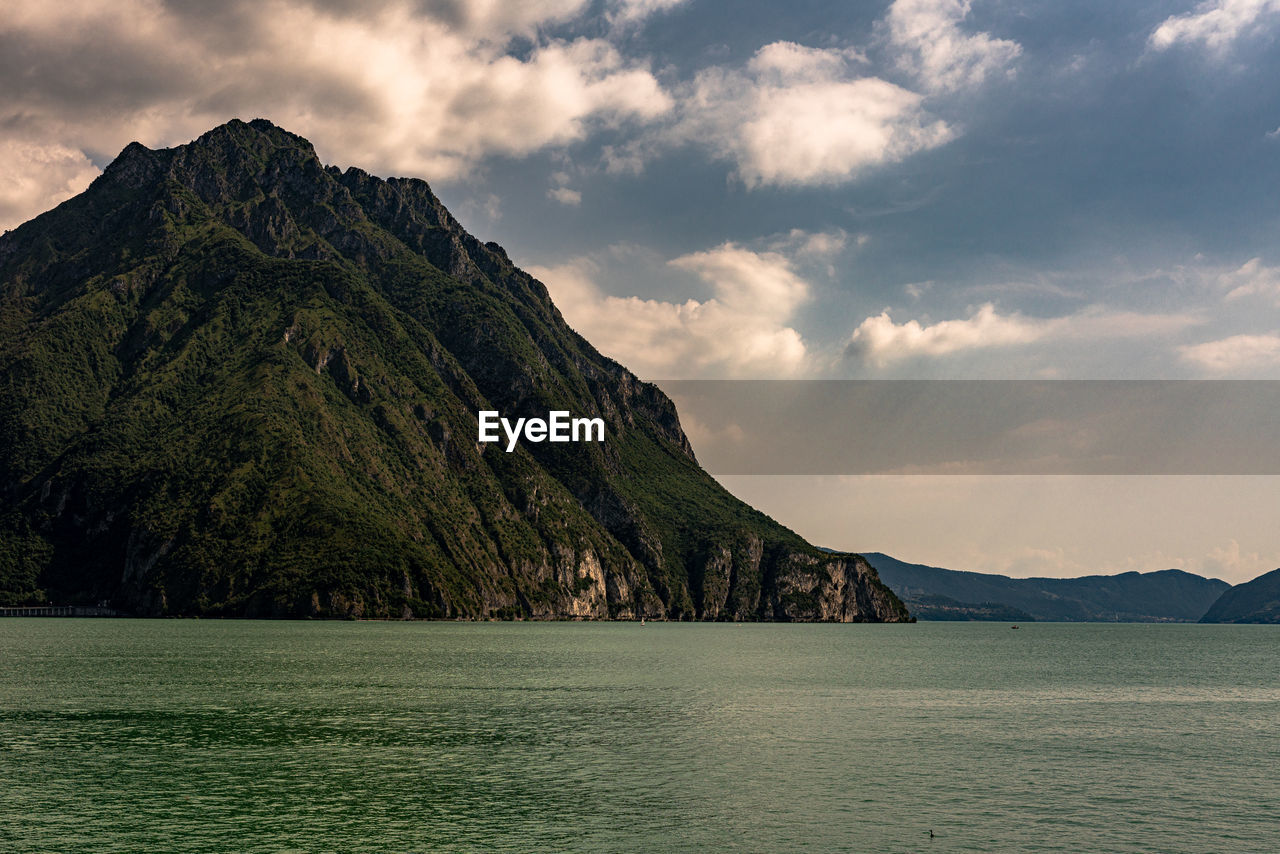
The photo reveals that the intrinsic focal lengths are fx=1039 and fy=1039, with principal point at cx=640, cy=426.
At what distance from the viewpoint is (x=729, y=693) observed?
11006 cm

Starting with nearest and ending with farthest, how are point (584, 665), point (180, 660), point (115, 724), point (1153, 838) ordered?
1. point (1153, 838)
2. point (115, 724)
3. point (180, 660)
4. point (584, 665)

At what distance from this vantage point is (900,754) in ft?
222

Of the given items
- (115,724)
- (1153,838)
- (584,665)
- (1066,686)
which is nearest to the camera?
(1153,838)

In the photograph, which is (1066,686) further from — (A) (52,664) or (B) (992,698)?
(A) (52,664)

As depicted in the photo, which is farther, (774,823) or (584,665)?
(584,665)

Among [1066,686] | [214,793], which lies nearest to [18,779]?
[214,793]

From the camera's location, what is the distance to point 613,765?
61.2m

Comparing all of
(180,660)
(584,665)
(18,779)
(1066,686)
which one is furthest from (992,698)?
(180,660)

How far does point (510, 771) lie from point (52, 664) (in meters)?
99.3

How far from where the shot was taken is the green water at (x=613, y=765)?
1763 inches

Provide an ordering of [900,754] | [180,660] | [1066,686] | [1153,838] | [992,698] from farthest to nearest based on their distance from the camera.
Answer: [180,660] → [1066,686] → [992,698] → [900,754] → [1153,838]

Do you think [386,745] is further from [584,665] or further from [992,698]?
[584,665]

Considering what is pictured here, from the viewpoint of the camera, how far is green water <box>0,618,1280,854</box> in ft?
147

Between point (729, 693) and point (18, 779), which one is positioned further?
point (729, 693)
